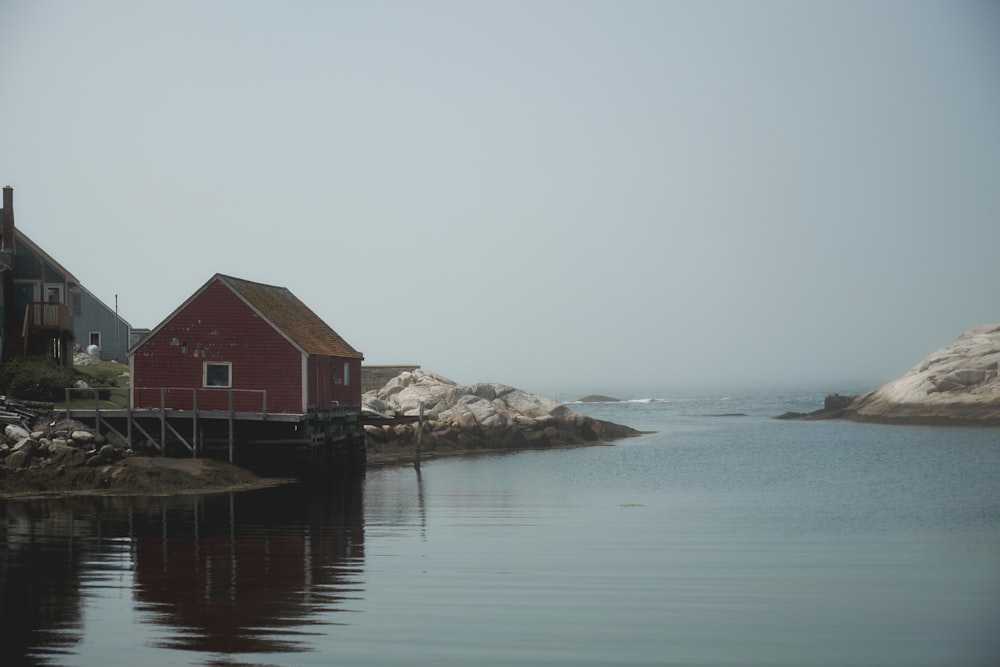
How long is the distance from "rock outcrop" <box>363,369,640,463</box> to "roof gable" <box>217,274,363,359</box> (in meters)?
11.2

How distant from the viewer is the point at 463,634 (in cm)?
1589

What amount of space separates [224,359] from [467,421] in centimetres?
2693

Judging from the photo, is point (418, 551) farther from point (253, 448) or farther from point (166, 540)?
point (253, 448)

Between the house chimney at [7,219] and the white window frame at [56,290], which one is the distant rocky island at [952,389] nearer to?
the white window frame at [56,290]

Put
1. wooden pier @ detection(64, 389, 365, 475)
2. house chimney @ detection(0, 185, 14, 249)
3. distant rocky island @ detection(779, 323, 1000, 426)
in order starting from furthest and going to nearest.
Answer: distant rocky island @ detection(779, 323, 1000, 426)
house chimney @ detection(0, 185, 14, 249)
wooden pier @ detection(64, 389, 365, 475)

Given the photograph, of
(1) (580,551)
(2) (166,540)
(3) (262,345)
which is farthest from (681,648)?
(3) (262,345)

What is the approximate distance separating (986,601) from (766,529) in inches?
411

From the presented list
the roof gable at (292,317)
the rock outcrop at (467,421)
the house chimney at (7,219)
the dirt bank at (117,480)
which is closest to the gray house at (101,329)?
the house chimney at (7,219)

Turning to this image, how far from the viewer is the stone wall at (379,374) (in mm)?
77625

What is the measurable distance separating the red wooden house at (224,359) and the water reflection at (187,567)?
7.63m

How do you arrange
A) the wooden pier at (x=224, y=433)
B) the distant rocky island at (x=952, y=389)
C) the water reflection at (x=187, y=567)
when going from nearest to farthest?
1. the water reflection at (x=187, y=567)
2. the wooden pier at (x=224, y=433)
3. the distant rocky island at (x=952, y=389)

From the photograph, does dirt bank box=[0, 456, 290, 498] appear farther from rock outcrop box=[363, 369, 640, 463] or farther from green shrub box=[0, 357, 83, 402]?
rock outcrop box=[363, 369, 640, 463]

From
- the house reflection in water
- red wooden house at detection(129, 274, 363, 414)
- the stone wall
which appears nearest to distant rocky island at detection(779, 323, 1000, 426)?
the stone wall

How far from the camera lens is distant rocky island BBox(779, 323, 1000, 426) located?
8475 cm
